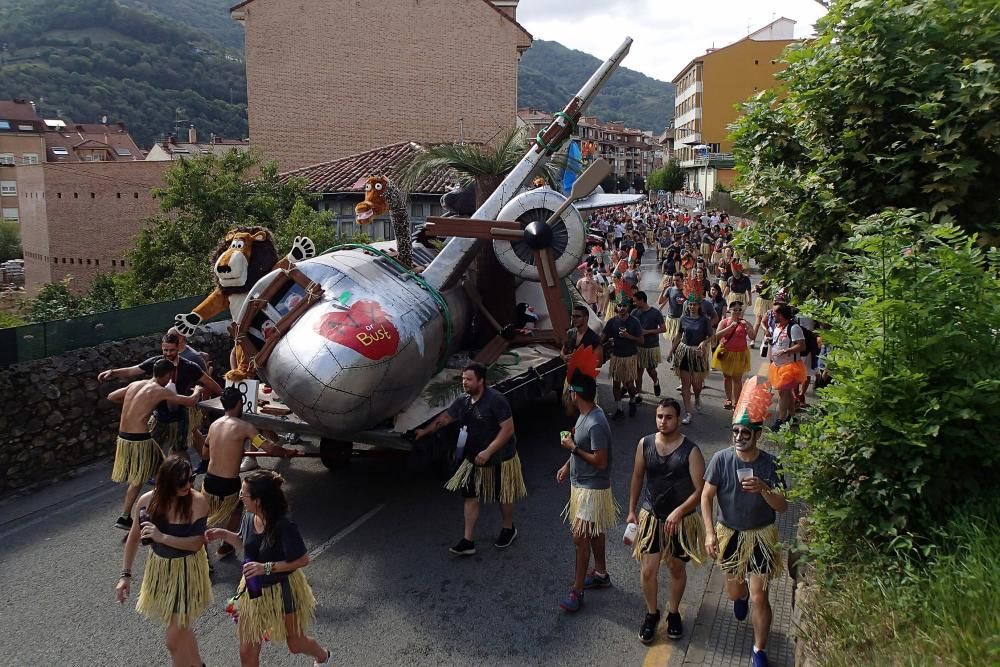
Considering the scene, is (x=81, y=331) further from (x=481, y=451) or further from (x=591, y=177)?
(x=591, y=177)

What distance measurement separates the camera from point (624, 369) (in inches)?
435

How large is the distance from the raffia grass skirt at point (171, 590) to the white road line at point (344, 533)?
211 centimetres

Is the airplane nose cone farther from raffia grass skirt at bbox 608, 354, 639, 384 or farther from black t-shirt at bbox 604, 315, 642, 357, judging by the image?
raffia grass skirt at bbox 608, 354, 639, 384

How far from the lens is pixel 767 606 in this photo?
5070mm

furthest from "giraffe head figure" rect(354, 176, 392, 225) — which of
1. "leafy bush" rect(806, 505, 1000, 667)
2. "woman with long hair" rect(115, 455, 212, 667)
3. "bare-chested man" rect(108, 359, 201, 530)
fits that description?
"leafy bush" rect(806, 505, 1000, 667)

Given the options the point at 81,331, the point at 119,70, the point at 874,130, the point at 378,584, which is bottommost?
the point at 378,584

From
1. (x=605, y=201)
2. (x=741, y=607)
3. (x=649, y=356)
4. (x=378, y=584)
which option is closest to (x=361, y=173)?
(x=605, y=201)

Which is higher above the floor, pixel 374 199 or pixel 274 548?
pixel 374 199

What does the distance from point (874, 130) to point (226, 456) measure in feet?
19.4

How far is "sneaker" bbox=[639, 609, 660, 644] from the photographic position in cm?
552

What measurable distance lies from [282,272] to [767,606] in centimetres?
510

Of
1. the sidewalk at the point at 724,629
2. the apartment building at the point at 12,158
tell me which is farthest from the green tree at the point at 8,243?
the sidewalk at the point at 724,629

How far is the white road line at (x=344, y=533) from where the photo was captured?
278 inches

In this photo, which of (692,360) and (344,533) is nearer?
(344,533)
